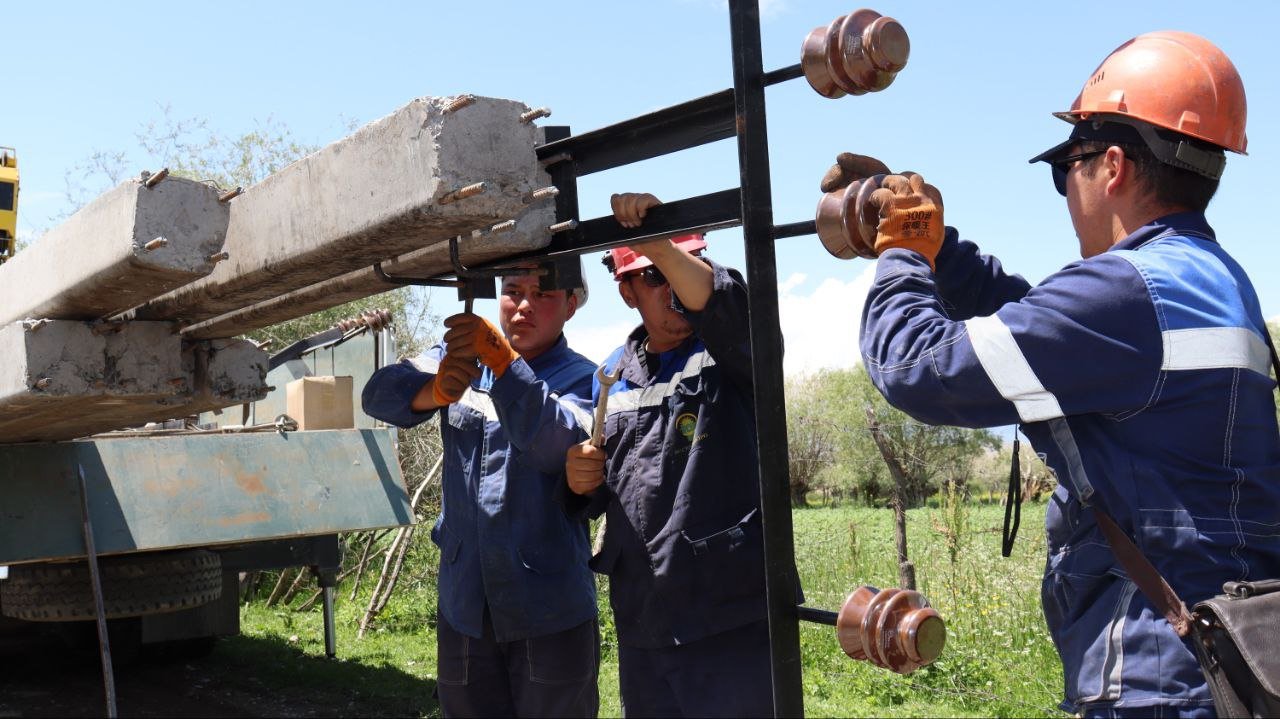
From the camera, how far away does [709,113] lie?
5.98 ft

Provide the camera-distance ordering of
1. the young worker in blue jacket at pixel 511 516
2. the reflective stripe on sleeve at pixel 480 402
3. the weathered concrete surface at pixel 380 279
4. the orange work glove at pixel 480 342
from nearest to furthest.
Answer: the weathered concrete surface at pixel 380 279 < the orange work glove at pixel 480 342 < the young worker in blue jacket at pixel 511 516 < the reflective stripe on sleeve at pixel 480 402

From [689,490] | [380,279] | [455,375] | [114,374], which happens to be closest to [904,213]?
[689,490]

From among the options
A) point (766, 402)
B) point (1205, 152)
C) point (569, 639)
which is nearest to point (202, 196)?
point (766, 402)

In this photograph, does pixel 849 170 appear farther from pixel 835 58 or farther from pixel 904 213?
pixel 835 58

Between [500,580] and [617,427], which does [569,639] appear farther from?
[617,427]

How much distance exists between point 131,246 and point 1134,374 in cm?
180

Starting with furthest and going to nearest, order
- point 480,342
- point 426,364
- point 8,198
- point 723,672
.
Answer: point 8,198, point 426,364, point 480,342, point 723,672

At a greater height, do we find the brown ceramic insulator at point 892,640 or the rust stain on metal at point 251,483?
the rust stain on metal at point 251,483

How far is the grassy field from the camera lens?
5.00 m

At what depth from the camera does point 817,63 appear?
1.62m

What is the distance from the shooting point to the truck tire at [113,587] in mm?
4395

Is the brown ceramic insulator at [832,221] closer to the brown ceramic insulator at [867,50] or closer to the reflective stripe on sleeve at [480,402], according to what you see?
the brown ceramic insulator at [867,50]

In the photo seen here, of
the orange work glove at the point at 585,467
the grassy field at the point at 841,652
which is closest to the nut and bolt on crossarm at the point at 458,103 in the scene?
the orange work glove at the point at 585,467

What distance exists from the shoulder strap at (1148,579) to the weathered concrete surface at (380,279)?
3.61ft
